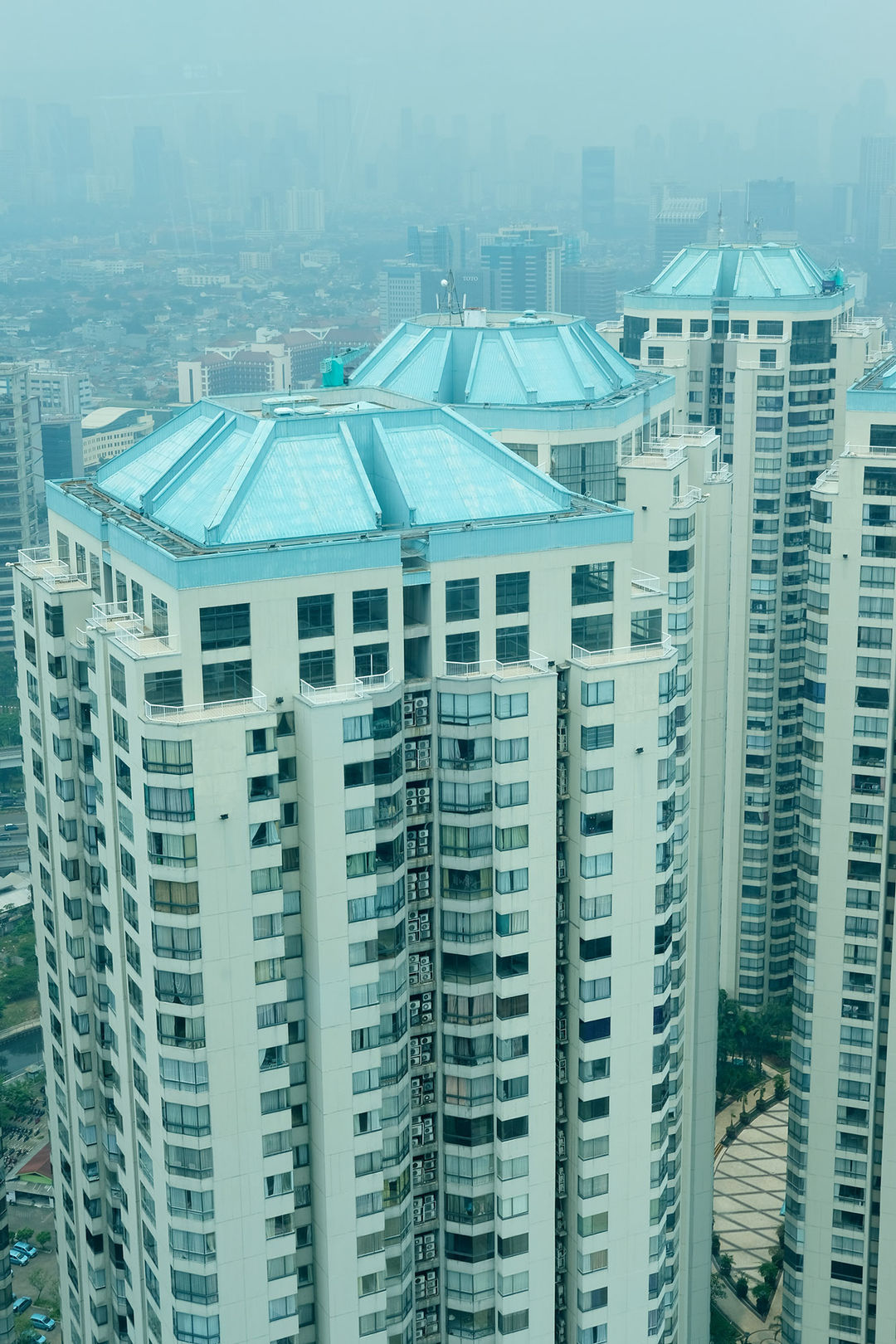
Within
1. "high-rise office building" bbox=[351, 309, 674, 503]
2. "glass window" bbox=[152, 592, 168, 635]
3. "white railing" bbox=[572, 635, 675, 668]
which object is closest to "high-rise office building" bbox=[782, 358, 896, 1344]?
"high-rise office building" bbox=[351, 309, 674, 503]

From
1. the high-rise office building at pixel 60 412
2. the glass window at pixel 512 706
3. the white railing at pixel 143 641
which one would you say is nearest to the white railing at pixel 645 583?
the glass window at pixel 512 706

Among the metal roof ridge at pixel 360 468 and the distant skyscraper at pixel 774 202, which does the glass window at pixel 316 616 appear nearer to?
the metal roof ridge at pixel 360 468

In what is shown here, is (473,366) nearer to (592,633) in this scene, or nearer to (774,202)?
(592,633)

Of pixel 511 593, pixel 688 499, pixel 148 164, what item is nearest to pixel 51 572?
pixel 511 593

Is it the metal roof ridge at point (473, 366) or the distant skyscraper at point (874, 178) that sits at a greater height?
the distant skyscraper at point (874, 178)

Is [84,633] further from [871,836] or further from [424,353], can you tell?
[871,836]

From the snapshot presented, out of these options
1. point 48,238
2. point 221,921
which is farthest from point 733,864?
point 48,238

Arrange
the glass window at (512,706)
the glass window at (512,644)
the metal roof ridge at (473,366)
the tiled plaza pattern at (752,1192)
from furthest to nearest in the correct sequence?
the tiled plaza pattern at (752,1192)
the metal roof ridge at (473,366)
the glass window at (512,644)
the glass window at (512,706)
